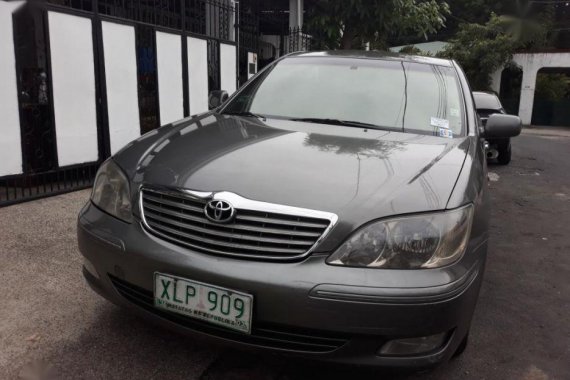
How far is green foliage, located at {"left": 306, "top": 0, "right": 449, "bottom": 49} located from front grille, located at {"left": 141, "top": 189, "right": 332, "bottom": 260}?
7.62m

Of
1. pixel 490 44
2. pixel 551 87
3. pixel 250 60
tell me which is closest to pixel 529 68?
pixel 490 44

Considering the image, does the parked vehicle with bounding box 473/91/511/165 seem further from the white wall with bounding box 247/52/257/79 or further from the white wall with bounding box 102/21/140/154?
the white wall with bounding box 102/21/140/154

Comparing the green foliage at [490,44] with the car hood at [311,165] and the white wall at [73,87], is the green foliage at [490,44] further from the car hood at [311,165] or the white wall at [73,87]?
the car hood at [311,165]

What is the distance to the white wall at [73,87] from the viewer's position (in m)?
4.79

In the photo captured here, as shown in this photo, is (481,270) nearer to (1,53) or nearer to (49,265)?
(49,265)

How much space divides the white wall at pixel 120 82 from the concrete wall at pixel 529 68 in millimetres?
22700

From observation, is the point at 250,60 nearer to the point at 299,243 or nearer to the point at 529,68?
the point at 299,243

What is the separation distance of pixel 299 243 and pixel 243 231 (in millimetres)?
222

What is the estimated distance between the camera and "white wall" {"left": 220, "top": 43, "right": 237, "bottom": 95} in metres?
7.54

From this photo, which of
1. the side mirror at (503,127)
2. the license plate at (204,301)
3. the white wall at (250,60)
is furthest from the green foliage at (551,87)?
the license plate at (204,301)

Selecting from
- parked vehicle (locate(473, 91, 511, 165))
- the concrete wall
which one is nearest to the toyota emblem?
parked vehicle (locate(473, 91, 511, 165))

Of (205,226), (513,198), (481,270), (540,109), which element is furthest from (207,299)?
(540,109)

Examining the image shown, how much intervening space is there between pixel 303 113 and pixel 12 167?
2960 mm

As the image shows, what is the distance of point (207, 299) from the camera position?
1.93 meters
